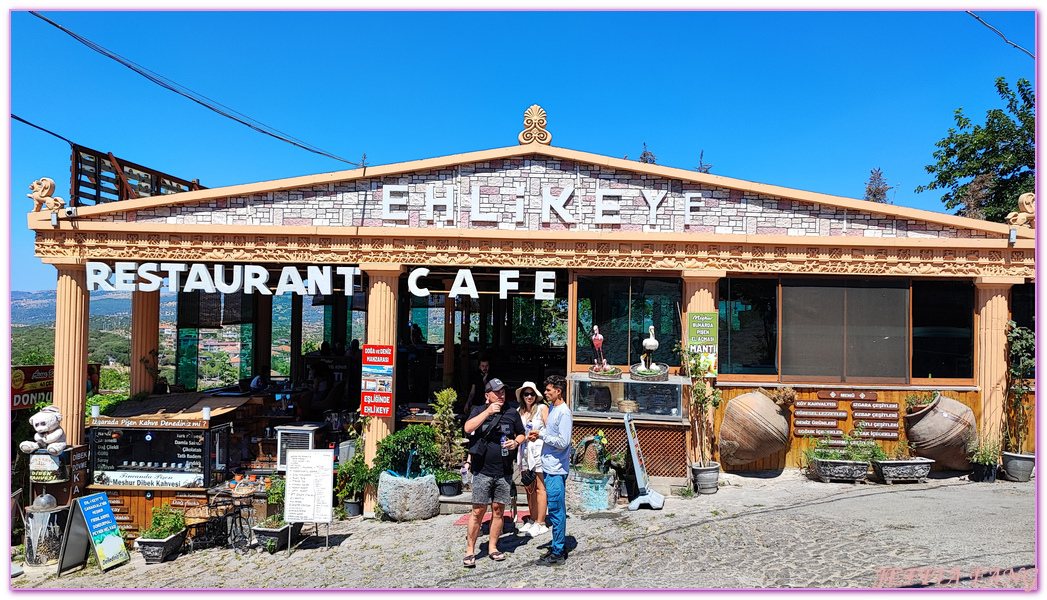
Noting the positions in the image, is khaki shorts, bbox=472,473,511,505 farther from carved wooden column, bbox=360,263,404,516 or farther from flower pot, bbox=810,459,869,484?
flower pot, bbox=810,459,869,484

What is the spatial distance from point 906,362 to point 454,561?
335 inches

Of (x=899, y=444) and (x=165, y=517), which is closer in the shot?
(x=165, y=517)

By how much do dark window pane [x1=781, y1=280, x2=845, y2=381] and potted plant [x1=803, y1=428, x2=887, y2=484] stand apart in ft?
3.59

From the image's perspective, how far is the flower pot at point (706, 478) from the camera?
1026cm

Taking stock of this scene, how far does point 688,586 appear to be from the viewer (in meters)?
6.87

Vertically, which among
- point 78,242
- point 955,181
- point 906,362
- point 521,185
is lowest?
point 906,362

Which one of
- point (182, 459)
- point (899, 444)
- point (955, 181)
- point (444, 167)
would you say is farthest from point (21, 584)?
point (955, 181)

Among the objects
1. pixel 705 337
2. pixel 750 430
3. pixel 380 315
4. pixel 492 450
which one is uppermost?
pixel 380 315

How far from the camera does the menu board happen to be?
11.5 metres

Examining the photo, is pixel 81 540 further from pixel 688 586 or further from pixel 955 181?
pixel 955 181

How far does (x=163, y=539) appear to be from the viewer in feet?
31.4

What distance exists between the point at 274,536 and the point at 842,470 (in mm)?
8796

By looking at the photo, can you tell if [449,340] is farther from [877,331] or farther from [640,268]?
[877,331]

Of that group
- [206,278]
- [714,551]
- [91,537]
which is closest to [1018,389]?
[714,551]
